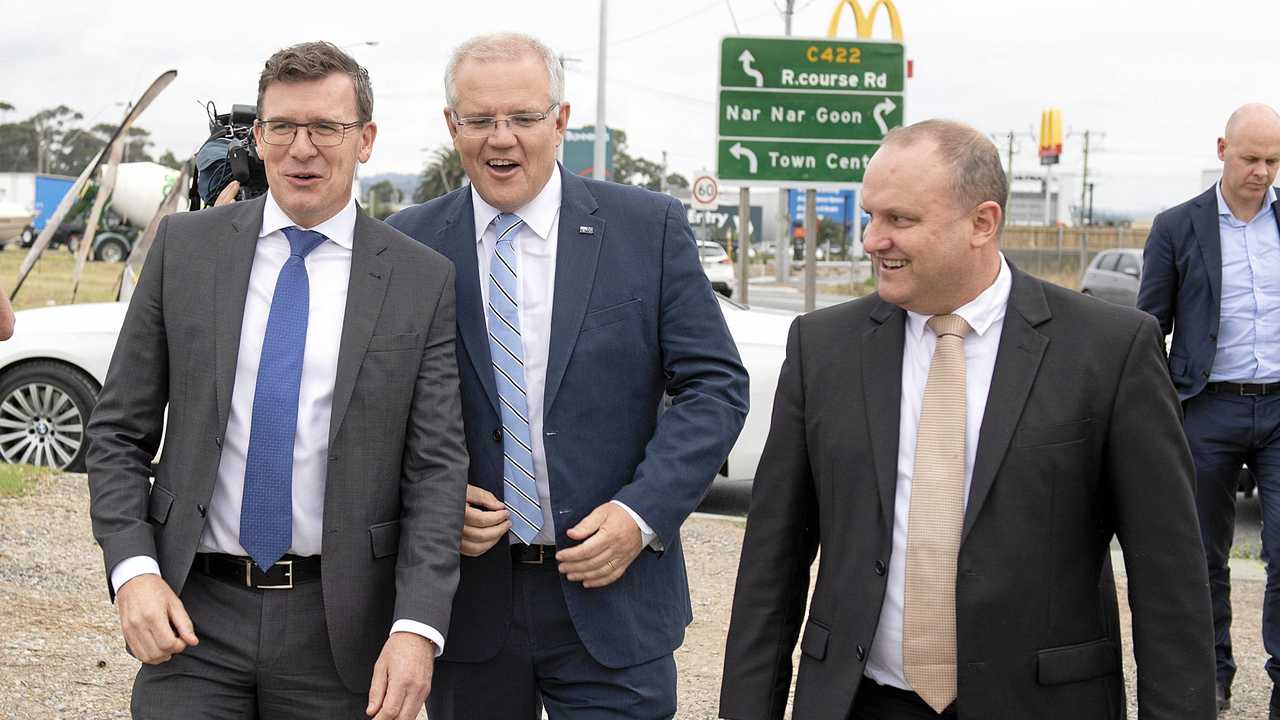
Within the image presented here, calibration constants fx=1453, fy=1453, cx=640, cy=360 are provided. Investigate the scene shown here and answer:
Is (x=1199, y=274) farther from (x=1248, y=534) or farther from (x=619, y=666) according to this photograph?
(x=1248, y=534)

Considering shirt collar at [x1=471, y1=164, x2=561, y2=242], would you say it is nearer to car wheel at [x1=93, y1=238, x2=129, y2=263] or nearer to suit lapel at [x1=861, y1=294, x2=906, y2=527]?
suit lapel at [x1=861, y1=294, x2=906, y2=527]

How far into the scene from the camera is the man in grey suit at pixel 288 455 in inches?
114

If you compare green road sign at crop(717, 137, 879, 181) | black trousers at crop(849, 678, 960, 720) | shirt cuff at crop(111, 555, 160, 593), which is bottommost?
black trousers at crop(849, 678, 960, 720)

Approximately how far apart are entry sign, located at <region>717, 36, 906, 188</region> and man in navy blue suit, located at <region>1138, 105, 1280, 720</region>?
27.2 feet

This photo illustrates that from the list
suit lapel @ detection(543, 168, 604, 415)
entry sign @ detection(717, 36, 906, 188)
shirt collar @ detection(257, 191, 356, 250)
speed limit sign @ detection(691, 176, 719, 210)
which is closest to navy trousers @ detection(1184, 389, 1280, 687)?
suit lapel @ detection(543, 168, 604, 415)

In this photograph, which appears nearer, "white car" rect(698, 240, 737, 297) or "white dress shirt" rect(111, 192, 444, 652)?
"white dress shirt" rect(111, 192, 444, 652)

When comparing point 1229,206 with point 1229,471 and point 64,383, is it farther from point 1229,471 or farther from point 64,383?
point 64,383

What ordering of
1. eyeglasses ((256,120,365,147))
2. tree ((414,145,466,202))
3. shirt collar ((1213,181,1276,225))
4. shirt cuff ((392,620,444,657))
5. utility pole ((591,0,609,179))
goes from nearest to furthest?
1. shirt cuff ((392,620,444,657))
2. eyeglasses ((256,120,365,147))
3. shirt collar ((1213,181,1276,225))
4. utility pole ((591,0,609,179))
5. tree ((414,145,466,202))

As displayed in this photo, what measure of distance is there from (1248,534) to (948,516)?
7935mm

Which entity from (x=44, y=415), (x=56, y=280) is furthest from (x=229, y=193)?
(x=56, y=280)

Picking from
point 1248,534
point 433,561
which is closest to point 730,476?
point 1248,534

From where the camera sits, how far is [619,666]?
3.26 metres

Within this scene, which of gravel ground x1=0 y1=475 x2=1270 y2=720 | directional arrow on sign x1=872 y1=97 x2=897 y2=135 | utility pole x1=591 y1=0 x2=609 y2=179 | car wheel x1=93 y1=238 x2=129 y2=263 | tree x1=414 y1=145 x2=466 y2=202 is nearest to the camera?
gravel ground x1=0 y1=475 x2=1270 y2=720

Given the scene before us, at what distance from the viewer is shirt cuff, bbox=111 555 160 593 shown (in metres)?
2.84
